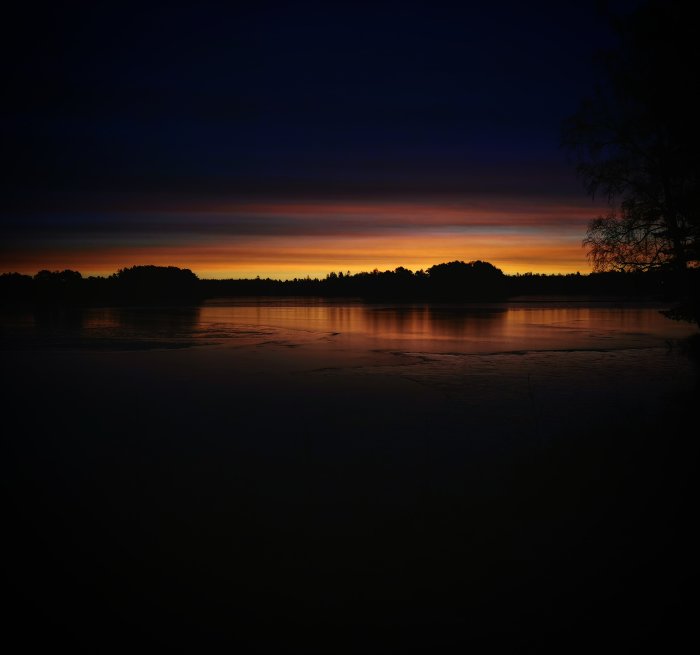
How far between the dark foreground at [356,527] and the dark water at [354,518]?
0.03 m

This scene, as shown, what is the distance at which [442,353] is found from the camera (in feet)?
78.0

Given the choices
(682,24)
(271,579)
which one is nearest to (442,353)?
(682,24)

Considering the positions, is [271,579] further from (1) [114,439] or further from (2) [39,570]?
(1) [114,439]

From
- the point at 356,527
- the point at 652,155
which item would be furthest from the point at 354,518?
the point at 652,155

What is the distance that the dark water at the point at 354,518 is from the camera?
192 inches

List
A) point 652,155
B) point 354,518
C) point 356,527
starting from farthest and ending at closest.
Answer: point 652,155, point 354,518, point 356,527

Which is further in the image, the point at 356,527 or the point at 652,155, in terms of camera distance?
the point at 652,155

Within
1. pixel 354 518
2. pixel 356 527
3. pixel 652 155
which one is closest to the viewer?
pixel 356 527

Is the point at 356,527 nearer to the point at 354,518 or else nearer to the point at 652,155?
the point at 354,518

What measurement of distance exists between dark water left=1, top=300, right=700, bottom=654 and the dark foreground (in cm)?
3

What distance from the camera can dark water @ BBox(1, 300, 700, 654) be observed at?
489 centimetres

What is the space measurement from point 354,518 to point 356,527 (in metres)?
0.25

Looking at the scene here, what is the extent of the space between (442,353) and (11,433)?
1637cm

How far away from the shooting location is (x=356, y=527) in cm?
669
